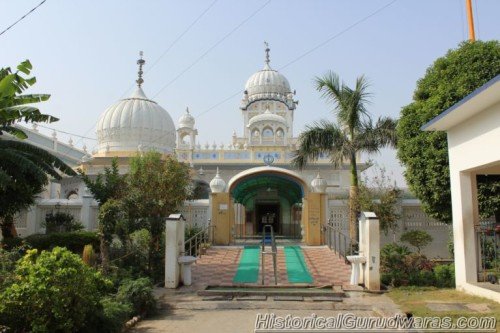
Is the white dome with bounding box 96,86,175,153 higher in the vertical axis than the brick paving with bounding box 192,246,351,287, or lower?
higher

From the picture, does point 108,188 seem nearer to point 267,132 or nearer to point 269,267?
point 269,267

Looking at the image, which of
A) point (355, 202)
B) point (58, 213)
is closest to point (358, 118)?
point (355, 202)

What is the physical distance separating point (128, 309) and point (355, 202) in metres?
9.67

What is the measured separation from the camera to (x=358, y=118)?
49.6ft

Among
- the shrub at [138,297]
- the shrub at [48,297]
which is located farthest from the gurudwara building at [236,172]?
the shrub at [48,297]

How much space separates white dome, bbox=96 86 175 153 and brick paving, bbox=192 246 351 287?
59.0 ft

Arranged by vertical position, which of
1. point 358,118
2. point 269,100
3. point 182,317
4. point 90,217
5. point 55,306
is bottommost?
point 182,317

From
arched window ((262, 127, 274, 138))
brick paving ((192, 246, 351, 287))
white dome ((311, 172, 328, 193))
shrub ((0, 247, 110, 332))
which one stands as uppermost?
arched window ((262, 127, 274, 138))

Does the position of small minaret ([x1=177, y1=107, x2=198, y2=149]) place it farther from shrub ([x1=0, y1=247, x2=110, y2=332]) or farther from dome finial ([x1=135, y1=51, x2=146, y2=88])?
shrub ([x1=0, y1=247, x2=110, y2=332])

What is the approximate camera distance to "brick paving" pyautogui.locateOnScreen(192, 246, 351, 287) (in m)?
10.9

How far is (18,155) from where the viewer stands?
41.5ft

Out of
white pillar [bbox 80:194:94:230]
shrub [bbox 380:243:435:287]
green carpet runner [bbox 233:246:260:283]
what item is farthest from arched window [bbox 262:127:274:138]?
shrub [bbox 380:243:435:287]

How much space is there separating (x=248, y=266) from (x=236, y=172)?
1669 cm

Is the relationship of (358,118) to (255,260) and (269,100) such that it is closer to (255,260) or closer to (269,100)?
(255,260)
